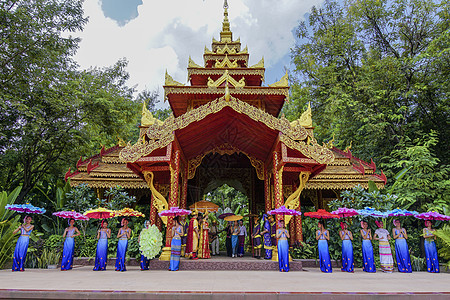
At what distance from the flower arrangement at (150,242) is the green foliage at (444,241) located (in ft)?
26.6

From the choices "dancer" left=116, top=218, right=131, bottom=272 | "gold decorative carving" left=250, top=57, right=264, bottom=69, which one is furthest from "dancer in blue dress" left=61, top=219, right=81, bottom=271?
"gold decorative carving" left=250, top=57, right=264, bottom=69

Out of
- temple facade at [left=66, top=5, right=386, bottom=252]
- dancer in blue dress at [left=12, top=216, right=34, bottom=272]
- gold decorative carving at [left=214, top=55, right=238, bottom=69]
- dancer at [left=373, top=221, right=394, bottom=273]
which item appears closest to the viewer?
dancer in blue dress at [left=12, top=216, right=34, bottom=272]

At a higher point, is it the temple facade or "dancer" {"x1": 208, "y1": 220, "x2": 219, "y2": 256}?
the temple facade

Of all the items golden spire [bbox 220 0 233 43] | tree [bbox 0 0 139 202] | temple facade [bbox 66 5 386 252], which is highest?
golden spire [bbox 220 0 233 43]

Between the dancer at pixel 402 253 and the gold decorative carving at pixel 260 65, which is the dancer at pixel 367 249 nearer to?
the dancer at pixel 402 253

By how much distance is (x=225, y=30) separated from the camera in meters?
17.4

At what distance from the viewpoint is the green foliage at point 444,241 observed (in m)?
8.47

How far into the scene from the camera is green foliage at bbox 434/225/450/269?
8469 millimetres

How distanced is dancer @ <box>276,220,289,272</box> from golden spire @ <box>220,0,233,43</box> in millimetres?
12599

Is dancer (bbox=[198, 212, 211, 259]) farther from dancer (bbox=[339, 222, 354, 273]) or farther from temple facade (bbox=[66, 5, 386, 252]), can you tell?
dancer (bbox=[339, 222, 354, 273])

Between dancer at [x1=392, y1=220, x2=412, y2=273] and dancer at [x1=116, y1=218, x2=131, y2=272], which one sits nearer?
dancer at [x1=116, y1=218, x2=131, y2=272]

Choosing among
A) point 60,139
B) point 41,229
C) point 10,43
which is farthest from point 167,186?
point 10,43

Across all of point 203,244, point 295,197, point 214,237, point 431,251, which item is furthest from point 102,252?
point 431,251

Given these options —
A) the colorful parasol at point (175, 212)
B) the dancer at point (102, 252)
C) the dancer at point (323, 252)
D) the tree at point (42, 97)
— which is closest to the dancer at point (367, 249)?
the dancer at point (323, 252)
